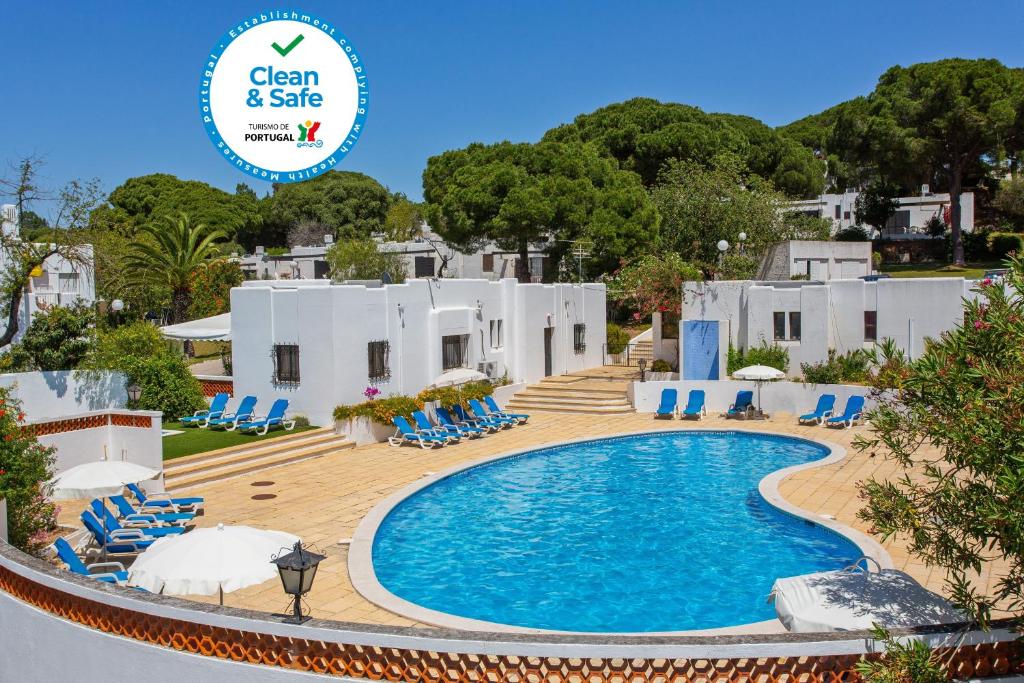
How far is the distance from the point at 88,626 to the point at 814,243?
36.9 meters

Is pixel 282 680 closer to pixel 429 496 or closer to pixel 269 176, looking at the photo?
pixel 429 496

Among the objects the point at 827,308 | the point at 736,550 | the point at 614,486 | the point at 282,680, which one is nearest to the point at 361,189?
the point at 827,308

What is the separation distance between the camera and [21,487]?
12.8 meters

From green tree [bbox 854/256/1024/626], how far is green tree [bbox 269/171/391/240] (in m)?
74.5

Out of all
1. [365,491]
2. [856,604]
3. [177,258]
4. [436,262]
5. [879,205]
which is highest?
[879,205]

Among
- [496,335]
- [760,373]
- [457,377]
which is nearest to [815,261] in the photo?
[760,373]

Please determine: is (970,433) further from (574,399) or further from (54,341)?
(574,399)

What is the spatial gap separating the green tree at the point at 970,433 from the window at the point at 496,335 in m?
24.3

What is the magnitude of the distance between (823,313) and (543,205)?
18.0 meters

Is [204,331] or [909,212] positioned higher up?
[909,212]

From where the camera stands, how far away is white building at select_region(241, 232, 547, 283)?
50.4 metres

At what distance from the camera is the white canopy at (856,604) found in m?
7.99

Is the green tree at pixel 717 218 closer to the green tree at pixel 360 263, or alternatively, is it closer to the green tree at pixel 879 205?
the green tree at pixel 879 205

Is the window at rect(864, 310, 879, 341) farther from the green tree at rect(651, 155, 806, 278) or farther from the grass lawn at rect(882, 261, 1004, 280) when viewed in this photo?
the grass lawn at rect(882, 261, 1004, 280)
